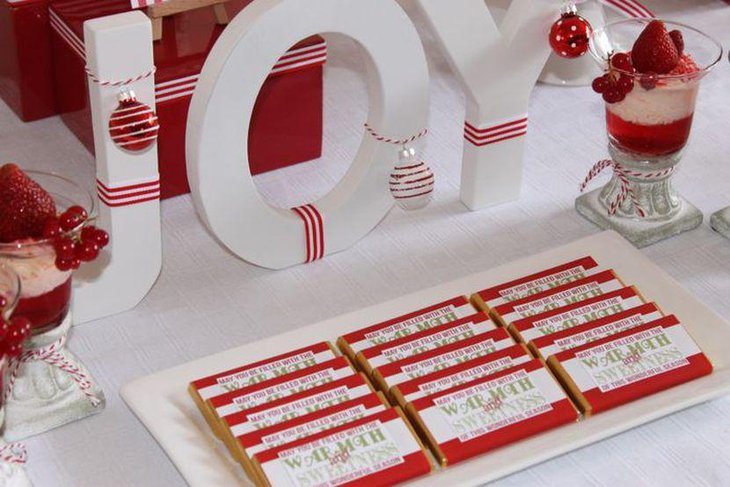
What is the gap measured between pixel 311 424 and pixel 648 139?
1.44 feet

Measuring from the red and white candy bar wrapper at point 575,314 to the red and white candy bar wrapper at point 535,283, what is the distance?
1.3 inches

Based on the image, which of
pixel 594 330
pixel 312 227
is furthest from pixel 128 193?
pixel 594 330

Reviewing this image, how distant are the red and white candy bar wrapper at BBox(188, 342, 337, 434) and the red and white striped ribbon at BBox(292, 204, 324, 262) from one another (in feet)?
0.55

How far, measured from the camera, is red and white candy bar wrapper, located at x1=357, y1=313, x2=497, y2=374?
3.55 feet

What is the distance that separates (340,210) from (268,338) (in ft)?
0.58

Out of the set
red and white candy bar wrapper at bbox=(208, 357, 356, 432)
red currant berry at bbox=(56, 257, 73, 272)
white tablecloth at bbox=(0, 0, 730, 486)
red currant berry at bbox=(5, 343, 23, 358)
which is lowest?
white tablecloth at bbox=(0, 0, 730, 486)

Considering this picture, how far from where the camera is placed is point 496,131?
1.30 m

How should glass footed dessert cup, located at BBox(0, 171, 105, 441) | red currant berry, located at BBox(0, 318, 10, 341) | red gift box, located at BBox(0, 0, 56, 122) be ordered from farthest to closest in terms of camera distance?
red gift box, located at BBox(0, 0, 56, 122)
glass footed dessert cup, located at BBox(0, 171, 105, 441)
red currant berry, located at BBox(0, 318, 10, 341)

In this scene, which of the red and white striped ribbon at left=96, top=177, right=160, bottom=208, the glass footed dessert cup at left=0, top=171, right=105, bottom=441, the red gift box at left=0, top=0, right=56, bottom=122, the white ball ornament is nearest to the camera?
the glass footed dessert cup at left=0, top=171, right=105, bottom=441

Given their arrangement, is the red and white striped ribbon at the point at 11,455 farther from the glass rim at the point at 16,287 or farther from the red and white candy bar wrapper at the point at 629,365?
the red and white candy bar wrapper at the point at 629,365

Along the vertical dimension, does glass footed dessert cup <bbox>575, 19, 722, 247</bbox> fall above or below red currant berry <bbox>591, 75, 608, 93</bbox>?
below

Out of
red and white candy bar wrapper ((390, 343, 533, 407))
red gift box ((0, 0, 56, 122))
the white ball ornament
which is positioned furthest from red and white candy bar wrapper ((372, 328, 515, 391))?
red gift box ((0, 0, 56, 122))

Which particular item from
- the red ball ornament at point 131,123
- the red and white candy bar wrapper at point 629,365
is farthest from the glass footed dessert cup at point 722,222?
the red ball ornament at point 131,123

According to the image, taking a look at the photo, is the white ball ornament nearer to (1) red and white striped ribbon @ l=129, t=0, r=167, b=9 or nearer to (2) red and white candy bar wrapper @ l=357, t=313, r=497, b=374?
(2) red and white candy bar wrapper @ l=357, t=313, r=497, b=374
